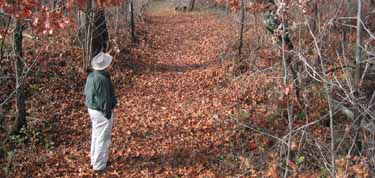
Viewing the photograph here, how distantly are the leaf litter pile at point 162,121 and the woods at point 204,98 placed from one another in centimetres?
3

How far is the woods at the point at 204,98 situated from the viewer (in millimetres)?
5626

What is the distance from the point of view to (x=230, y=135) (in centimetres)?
874

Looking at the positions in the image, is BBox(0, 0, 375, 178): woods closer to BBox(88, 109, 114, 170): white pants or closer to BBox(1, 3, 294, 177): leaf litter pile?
BBox(1, 3, 294, 177): leaf litter pile

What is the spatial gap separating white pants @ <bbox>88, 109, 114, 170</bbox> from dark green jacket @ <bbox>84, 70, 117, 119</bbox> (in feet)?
0.32

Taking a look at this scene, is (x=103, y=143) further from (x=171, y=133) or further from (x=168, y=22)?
(x=168, y=22)

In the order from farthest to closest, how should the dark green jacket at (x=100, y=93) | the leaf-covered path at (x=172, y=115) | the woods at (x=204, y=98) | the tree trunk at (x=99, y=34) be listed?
the tree trunk at (x=99, y=34), the leaf-covered path at (x=172, y=115), the dark green jacket at (x=100, y=93), the woods at (x=204, y=98)

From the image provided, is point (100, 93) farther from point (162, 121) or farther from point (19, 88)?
point (162, 121)

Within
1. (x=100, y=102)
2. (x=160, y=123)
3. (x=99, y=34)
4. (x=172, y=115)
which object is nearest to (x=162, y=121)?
(x=160, y=123)

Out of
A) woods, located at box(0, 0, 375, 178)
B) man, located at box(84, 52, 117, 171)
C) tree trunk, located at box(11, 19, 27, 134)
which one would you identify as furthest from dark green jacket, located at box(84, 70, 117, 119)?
tree trunk, located at box(11, 19, 27, 134)

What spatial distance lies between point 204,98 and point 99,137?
439 cm

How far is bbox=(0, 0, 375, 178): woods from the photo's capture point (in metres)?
5.63

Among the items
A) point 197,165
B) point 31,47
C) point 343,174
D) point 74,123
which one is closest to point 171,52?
point 31,47

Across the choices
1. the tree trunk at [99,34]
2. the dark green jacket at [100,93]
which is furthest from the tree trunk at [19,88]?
the tree trunk at [99,34]

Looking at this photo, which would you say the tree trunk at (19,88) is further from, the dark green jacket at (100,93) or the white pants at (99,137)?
the white pants at (99,137)
